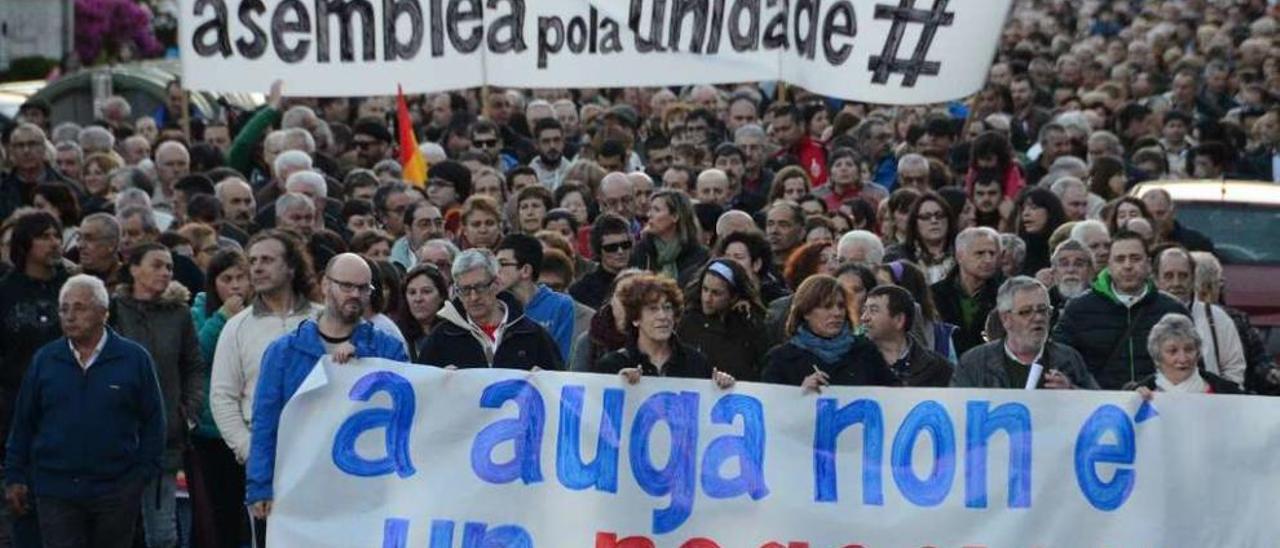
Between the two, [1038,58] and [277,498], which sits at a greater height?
[1038,58]

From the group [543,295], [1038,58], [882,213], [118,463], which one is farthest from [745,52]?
[1038,58]

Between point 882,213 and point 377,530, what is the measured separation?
5.90 meters

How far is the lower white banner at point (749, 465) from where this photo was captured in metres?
11.0

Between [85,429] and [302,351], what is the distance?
102 centimetres

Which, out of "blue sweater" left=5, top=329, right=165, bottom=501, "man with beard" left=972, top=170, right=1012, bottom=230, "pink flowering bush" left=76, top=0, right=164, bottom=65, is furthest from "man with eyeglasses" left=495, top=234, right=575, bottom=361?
"pink flowering bush" left=76, top=0, right=164, bottom=65

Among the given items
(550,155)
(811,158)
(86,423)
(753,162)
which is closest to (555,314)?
(86,423)

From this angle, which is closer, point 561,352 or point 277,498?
point 277,498

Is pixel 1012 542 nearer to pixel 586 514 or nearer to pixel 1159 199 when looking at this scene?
pixel 586 514

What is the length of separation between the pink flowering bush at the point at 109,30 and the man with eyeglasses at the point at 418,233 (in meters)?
25.8

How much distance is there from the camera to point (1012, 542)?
11031mm

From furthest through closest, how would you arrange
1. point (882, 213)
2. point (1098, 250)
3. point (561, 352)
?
point (882, 213) → point (1098, 250) → point (561, 352)

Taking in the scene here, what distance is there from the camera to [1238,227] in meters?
17.6

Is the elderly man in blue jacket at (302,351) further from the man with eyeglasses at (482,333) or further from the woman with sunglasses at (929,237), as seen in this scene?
the woman with sunglasses at (929,237)

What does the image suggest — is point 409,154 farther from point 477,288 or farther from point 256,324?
point 477,288
